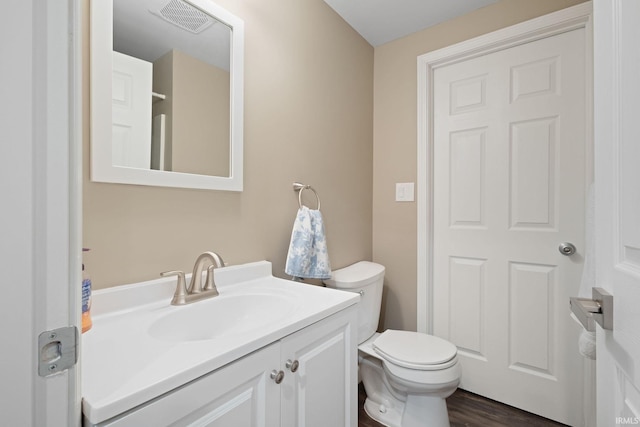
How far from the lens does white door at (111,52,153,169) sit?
0.90 metres

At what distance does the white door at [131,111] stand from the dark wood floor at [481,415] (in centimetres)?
162

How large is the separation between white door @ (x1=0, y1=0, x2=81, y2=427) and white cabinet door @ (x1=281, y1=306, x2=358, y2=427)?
51 cm

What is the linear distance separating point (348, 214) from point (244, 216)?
804 mm

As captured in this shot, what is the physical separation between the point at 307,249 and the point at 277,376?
649 mm

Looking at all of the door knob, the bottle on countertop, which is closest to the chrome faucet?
the bottle on countertop

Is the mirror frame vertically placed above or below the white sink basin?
above

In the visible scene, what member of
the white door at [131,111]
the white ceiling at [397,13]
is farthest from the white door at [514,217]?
the white door at [131,111]

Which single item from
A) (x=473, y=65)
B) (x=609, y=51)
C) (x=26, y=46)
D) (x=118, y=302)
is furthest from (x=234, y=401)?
(x=473, y=65)

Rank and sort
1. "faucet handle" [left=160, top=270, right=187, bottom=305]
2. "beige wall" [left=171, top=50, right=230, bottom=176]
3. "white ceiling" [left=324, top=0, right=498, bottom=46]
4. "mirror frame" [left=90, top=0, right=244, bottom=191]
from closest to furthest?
"mirror frame" [left=90, top=0, right=244, bottom=191], "faucet handle" [left=160, top=270, right=187, bottom=305], "beige wall" [left=171, top=50, right=230, bottom=176], "white ceiling" [left=324, top=0, right=498, bottom=46]

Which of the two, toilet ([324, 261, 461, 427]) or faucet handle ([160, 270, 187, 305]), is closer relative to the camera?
faucet handle ([160, 270, 187, 305])

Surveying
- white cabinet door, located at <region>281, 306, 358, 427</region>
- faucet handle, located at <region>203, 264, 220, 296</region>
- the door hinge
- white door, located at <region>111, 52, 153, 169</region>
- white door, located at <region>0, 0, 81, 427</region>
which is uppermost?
white door, located at <region>111, 52, 153, 169</region>

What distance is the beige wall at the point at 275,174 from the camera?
3.01 ft

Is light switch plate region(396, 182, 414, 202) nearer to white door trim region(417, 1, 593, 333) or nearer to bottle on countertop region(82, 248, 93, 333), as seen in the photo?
white door trim region(417, 1, 593, 333)

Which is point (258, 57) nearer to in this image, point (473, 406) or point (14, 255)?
point (14, 255)
